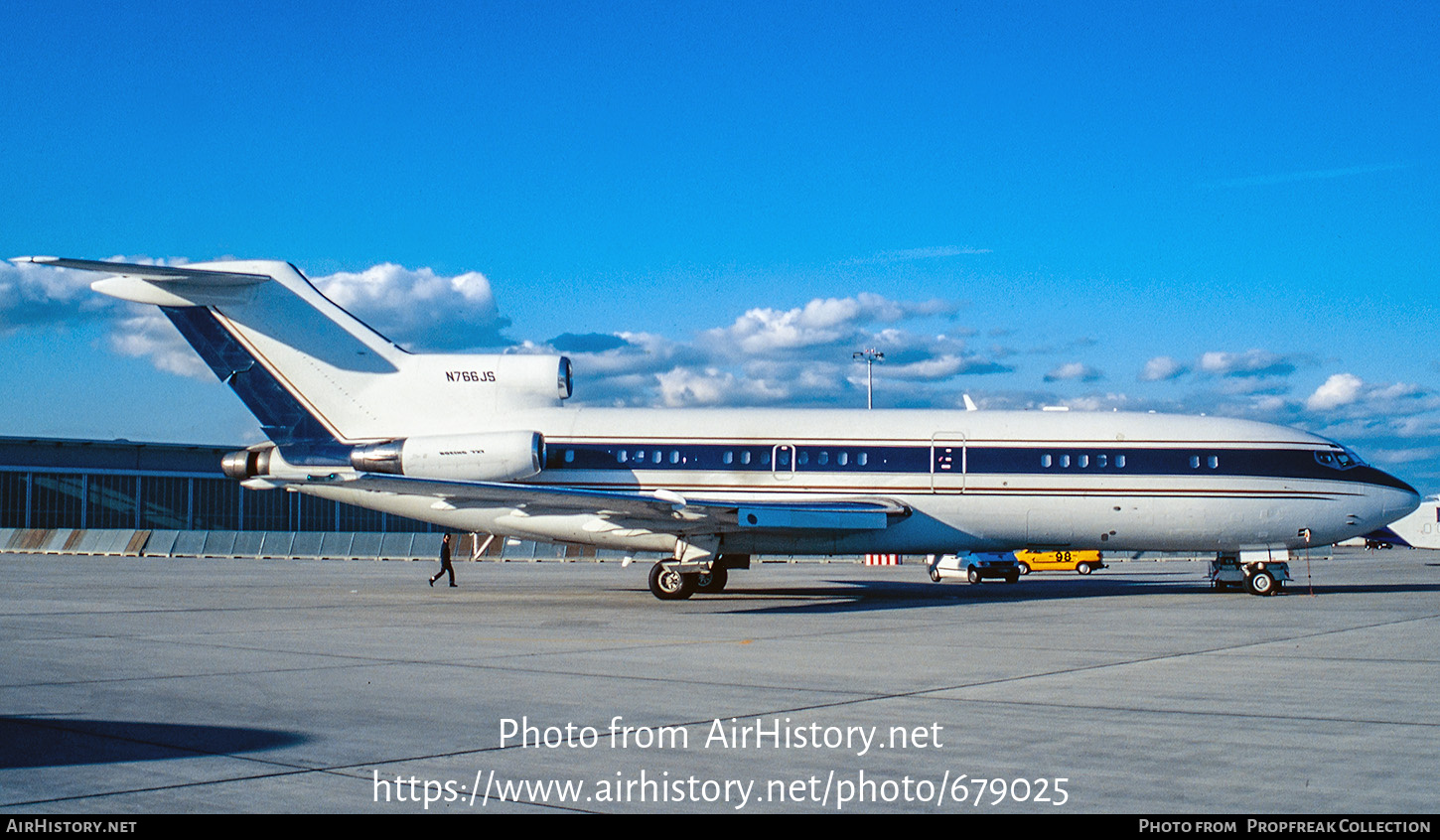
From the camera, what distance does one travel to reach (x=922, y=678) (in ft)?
37.9

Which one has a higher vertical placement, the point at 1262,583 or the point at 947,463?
the point at 947,463

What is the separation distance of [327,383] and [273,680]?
45.7 feet

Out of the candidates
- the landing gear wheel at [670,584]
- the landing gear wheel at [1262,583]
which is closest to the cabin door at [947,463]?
the landing gear wheel at [670,584]

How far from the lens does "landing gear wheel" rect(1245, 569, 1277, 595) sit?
78.9 feet

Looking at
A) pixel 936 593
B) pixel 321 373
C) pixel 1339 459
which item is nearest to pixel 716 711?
pixel 321 373

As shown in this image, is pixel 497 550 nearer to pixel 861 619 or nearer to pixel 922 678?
pixel 861 619

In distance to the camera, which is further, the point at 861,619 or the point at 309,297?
the point at 309,297

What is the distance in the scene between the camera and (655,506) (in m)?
21.0

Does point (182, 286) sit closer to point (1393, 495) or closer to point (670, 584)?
point (670, 584)

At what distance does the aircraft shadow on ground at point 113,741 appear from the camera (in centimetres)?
754

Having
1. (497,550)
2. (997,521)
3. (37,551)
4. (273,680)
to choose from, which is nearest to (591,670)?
(273,680)

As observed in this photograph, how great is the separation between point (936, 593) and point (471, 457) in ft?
36.2

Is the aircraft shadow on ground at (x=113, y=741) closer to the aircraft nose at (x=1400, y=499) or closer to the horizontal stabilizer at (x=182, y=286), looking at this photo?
the horizontal stabilizer at (x=182, y=286)

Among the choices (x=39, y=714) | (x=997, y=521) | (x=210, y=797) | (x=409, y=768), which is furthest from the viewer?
(x=997, y=521)
